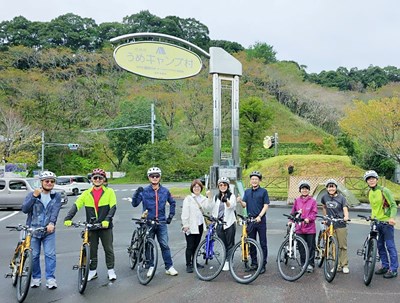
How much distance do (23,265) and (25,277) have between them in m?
0.21

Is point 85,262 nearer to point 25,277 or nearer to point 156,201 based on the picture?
point 25,277

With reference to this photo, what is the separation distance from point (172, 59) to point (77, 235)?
5.70 m

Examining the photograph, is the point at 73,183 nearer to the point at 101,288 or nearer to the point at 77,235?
the point at 77,235

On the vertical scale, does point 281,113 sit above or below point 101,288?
above

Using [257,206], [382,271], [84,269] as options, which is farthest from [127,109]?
[382,271]

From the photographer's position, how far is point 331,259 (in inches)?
255

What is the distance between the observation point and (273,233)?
460 inches

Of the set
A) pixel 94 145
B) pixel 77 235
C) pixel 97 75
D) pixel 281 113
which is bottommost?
pixel 77 235

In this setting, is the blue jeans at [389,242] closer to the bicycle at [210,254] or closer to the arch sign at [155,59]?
the bicycle at [210,254]

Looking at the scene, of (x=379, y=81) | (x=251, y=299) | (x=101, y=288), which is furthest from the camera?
(x=379, y=81)

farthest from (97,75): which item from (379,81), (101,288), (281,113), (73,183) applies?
(101,288)

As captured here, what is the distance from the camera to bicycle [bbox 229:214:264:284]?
6395 mm

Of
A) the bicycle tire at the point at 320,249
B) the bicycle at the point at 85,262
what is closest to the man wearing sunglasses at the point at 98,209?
the bicycle at the point at 85,262

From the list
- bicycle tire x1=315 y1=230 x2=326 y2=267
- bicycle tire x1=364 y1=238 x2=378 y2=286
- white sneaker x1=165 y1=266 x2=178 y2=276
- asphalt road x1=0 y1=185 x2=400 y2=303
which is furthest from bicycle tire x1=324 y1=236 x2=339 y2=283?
white sneaker x1=165 y1=266 x2=178 y2=276
